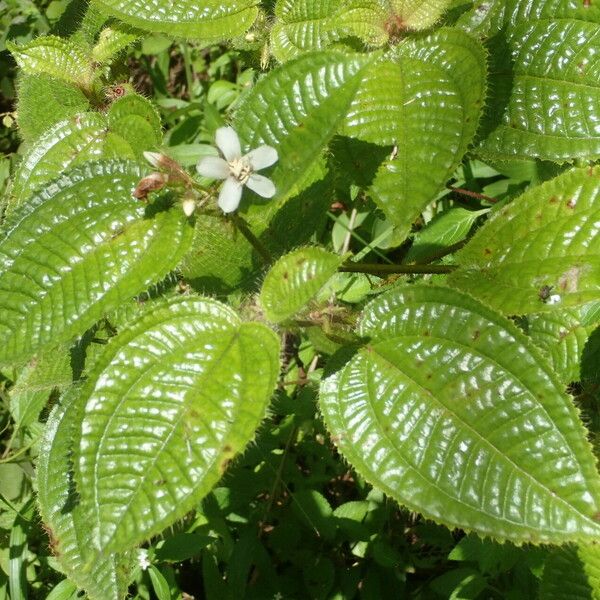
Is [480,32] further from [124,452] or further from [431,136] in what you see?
[124,452]

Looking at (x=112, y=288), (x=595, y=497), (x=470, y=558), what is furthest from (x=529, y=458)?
(x=112, y=288)

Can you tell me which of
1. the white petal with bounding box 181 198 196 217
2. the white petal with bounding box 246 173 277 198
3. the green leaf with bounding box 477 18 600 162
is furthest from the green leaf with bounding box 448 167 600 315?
the white petal with bounding box 181 198 196 217

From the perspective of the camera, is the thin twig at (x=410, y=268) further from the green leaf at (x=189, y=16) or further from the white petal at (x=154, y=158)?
the green leaf at (x=189, y=16)

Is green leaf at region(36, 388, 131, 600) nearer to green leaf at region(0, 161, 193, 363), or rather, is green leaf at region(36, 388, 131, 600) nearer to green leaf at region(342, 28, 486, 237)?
green leaf at region(0, 161, 193, 363)

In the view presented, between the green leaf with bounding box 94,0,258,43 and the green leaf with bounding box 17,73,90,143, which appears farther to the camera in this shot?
the green leaf with bounding box 17,73,90,143

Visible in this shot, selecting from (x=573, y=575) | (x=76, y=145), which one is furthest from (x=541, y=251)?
(x=76, y=145)

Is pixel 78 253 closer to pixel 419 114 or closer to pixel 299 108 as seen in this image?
pixel 299 108

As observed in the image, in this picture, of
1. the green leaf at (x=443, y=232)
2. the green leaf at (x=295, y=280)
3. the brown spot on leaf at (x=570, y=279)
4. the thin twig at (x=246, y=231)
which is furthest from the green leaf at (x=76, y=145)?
the brown spot on leaf at (x=570, y=279)
